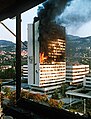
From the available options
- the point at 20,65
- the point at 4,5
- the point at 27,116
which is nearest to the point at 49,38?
the point at 20,65

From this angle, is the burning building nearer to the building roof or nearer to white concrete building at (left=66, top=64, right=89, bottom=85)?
white concrete building at (left=66, top=64, right=89, bottom=85)

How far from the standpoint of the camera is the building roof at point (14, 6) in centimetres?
121

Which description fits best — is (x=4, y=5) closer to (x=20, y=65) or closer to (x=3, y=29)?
(x=20, y=65)

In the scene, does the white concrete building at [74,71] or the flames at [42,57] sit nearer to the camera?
the flames at [42,57]

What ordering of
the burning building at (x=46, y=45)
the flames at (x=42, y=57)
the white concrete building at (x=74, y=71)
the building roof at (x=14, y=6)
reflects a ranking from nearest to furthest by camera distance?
the building roof at (x=14, y=6) → the burning building at (x=46, y=45) → the flames at (x=42, y=57) → the white concrete building at (x=74, y=71)

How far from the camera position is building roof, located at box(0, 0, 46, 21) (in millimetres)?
1212

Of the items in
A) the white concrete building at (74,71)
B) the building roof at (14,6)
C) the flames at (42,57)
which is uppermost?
the building roof at (14,6)

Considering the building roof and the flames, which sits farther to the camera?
the flames

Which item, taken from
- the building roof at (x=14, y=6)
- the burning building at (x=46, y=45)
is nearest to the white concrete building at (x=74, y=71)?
the burning building at (x=46, y=45)

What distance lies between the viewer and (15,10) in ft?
4.42

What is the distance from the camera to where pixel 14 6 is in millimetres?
1312

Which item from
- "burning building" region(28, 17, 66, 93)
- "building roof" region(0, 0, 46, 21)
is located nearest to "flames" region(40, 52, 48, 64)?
"burning building" region(28, 17, 66, 93)

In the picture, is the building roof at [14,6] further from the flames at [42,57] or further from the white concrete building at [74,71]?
the white concrete building at [74,71]

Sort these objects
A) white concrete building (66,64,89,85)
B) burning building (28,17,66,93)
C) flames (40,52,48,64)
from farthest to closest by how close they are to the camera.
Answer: white concrete building (66,64,89,85) → flames (40,52,48,64) → burning building (28,17,66,93)
